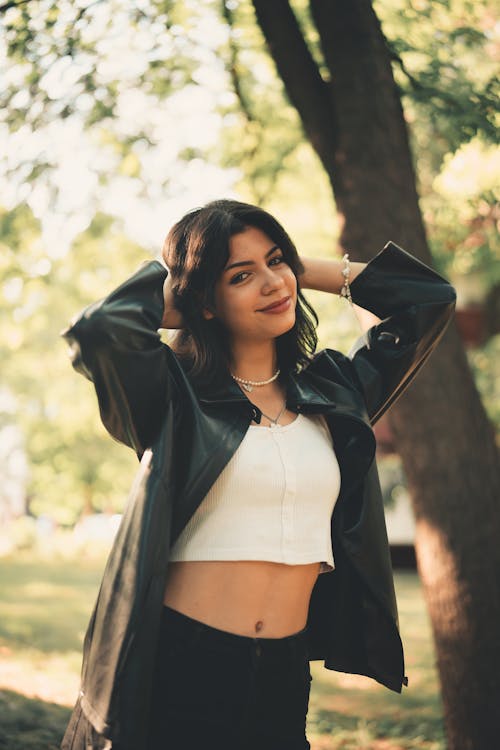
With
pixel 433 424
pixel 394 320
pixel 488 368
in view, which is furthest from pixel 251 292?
pixel 488 368

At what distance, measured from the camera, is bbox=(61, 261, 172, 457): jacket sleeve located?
228 cm

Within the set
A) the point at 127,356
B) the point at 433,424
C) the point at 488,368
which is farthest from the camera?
the point at 488,368

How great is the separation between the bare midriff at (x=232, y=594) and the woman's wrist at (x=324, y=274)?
1106 mm

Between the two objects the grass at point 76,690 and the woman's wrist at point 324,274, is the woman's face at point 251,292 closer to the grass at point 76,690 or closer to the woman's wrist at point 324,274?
the woman's wrist at point 324,274

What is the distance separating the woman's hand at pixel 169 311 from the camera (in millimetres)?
2699

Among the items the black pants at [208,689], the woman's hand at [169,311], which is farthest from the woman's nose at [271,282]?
the black pants at [208,689]

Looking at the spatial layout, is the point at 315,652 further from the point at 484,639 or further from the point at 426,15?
the point at 426,15

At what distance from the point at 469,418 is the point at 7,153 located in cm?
360

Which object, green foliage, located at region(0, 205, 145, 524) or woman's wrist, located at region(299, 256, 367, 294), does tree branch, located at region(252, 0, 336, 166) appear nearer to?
woman's wrist, located at region(299, 256, 367, 294)

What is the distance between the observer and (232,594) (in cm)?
244

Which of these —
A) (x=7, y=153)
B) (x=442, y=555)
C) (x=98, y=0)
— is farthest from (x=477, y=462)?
(x=7, y=153)

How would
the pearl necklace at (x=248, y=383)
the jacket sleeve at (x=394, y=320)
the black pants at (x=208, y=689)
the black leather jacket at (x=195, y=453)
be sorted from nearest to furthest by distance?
the black leather jacket at (x=195, y=453) → the black pants at (x=208, y=689) → the pearl necklace at (x=248, y=383) → the jacket sleeve at (x=394, y=320)

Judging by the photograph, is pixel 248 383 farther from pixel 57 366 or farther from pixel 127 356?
pixel 57 366

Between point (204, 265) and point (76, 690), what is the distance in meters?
5.23
